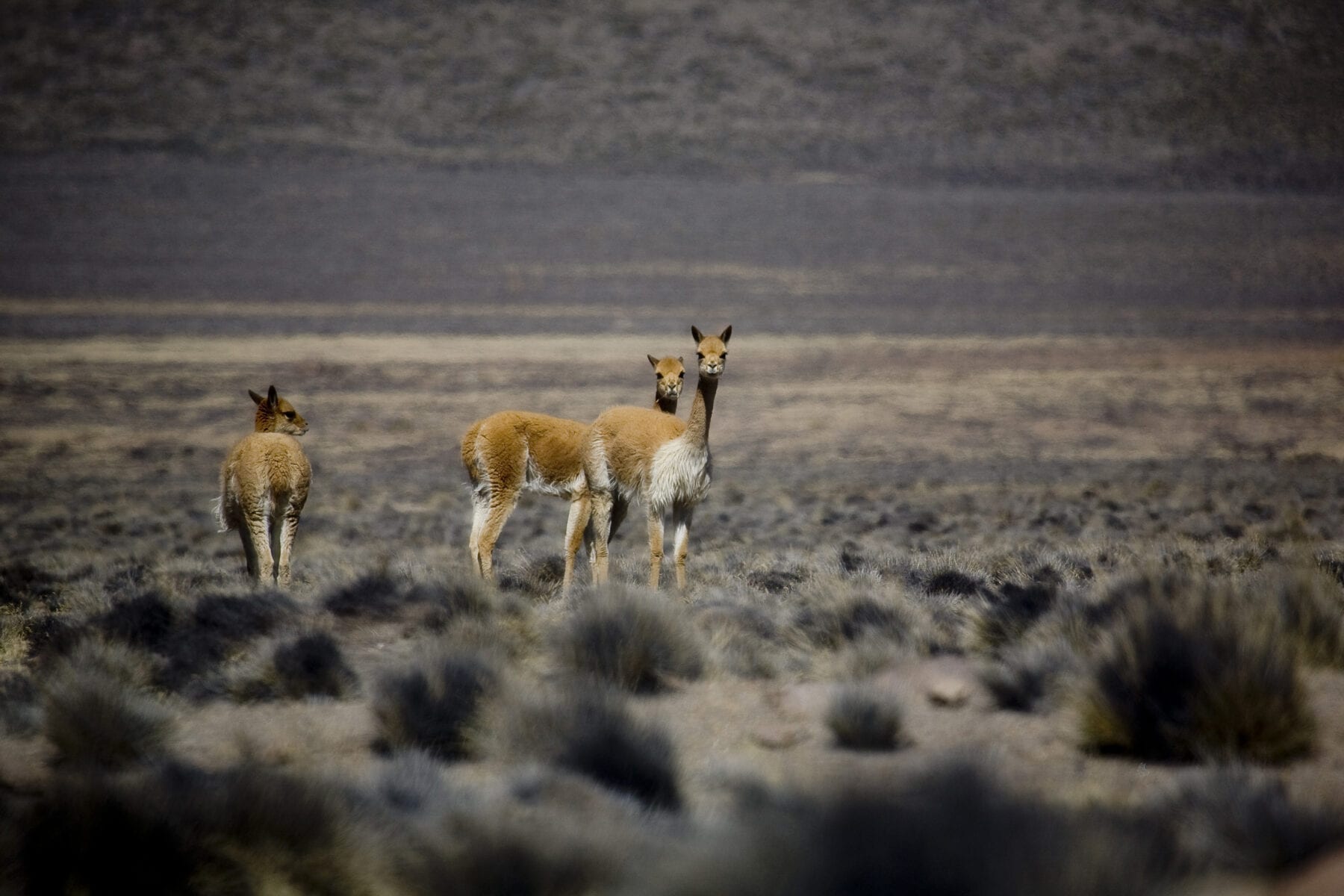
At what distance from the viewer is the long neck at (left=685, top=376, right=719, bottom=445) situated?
946 cm

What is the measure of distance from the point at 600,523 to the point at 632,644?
2.86 meters

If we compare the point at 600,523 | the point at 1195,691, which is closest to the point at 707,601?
the point at 600,523

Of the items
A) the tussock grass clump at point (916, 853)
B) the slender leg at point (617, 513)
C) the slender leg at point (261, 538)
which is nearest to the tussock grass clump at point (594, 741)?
the tussock grass clump at point (916, 853)

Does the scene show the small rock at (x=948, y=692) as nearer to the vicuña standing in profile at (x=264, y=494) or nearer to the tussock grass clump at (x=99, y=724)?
the tussock grass clump at (x=99, y=724)

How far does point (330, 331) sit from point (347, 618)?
29566 millimetres

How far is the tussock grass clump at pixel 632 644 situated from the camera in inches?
283

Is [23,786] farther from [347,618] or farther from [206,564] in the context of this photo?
[206,564]

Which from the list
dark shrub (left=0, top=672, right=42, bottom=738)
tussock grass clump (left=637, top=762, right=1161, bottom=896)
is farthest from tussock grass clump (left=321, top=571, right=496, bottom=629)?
tussock grass clump (left=637, top=762, right=1161, bottom=896)

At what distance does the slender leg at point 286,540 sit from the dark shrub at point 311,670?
2.81 meters

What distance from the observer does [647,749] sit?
5629 millimetres

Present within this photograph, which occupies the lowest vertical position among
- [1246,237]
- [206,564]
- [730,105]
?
[206,564]

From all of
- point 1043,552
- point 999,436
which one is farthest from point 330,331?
point 1043,552

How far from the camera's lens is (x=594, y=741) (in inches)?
224

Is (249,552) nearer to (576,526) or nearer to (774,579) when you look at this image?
(576,526)
